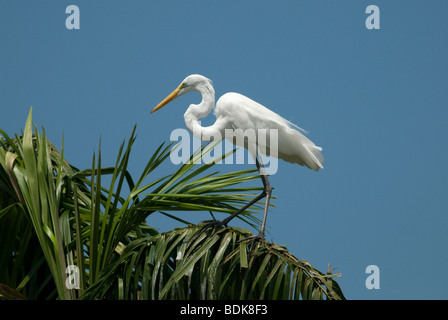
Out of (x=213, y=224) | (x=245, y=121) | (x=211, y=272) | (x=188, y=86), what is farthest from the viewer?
(x=188, y=86)

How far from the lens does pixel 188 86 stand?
5062mm

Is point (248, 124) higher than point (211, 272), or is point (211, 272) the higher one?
point (248, 124)

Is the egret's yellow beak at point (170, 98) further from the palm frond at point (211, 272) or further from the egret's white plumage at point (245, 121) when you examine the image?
the palm frond at point (211, 272)

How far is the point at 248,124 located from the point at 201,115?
1.20 feet

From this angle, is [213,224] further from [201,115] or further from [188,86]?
[188,86]

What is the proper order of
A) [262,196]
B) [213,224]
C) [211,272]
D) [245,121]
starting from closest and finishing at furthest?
1. [211,272]
2. [213,224]
3. [262,196]
4. [245,121]

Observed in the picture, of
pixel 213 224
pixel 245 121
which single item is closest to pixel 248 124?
pixel 245 121

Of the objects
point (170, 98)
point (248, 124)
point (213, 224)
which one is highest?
point (170, 98)

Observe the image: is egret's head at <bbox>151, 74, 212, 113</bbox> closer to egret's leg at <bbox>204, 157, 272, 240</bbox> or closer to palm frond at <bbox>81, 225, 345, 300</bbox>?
egret's leg at <bbox>204, 157, 272, 240</bbox>

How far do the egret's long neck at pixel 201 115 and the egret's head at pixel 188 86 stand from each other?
0.09m

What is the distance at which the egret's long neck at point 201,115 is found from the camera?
15.9 feet

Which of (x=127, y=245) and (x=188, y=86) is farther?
(x=188, y=86)

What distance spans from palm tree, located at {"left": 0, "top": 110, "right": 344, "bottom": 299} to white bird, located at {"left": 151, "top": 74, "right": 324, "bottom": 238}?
331 millimetres
